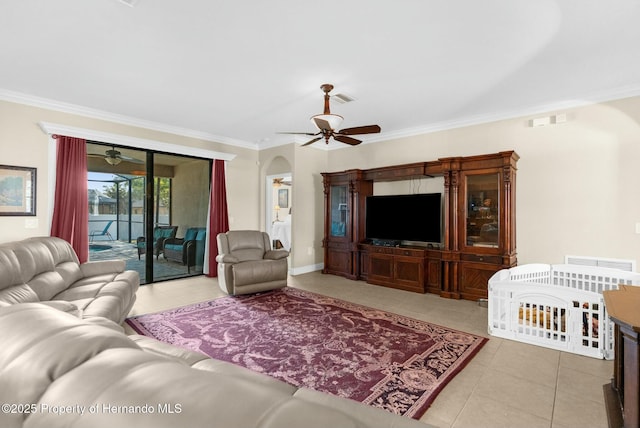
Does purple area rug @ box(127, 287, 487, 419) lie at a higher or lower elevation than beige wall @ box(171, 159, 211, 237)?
lower

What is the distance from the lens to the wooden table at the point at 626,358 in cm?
143

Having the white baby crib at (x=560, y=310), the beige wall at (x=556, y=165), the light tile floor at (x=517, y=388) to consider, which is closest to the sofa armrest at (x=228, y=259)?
the light tile floor at (x=517, y=388)

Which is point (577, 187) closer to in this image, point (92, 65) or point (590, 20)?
point (590, 20)

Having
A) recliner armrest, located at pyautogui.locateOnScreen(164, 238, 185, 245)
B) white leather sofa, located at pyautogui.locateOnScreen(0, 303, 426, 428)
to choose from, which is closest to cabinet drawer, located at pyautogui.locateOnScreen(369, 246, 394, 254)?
recliner armrest, located at pyautogui.locateOnScreen(164, 238, 185, 245)

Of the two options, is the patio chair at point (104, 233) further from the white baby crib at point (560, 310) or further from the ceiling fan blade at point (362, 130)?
the white baby crib at point (560, 310)

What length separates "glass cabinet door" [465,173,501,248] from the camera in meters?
4.20

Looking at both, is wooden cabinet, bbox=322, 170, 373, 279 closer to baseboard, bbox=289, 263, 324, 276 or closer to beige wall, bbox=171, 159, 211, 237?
baseboard, bbox=289, 263, 324, 276

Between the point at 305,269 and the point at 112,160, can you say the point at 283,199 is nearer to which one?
the point at 305,269

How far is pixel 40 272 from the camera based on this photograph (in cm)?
290

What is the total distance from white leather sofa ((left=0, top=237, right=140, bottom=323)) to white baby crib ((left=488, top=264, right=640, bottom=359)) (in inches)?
141

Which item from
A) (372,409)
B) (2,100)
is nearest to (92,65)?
(2,100)

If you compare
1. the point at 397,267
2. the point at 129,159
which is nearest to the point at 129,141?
the point at 129,159

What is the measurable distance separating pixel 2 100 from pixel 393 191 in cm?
561

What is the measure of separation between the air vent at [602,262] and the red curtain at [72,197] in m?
6.49
